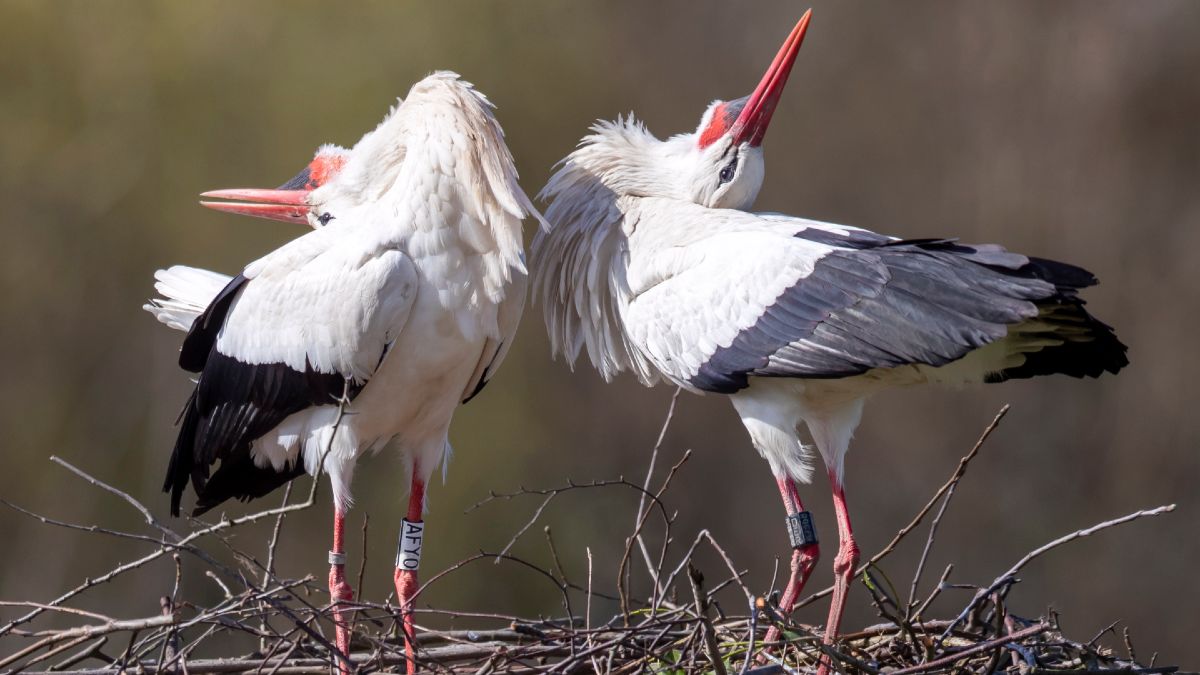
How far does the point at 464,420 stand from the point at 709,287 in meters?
5.41

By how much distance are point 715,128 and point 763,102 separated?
0.41ft

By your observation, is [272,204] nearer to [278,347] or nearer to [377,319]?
[278,347]

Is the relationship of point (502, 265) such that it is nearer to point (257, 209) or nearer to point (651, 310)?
point (651, 310)

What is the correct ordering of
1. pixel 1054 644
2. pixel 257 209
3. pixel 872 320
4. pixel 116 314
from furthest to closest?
pixel 116 314, pixel 257 209, pixel 872 320, pixel 1054 644

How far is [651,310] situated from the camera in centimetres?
341

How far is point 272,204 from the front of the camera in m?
3.79

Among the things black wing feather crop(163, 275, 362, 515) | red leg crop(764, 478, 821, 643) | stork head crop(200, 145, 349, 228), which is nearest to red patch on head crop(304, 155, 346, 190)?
stork head crop(200, 145, 349, 228)

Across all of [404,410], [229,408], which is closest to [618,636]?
[404,410]

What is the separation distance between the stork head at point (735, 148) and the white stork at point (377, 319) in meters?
0.52

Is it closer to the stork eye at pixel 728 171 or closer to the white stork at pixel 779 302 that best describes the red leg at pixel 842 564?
the white stork at pixel 779 302

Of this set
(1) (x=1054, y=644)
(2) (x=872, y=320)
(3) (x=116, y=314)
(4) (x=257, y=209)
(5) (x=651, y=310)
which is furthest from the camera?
(3) (x=116, y=314)

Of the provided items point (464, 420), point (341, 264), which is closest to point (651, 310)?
point (341, 264)

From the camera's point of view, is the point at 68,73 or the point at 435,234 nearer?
the point at 435,234

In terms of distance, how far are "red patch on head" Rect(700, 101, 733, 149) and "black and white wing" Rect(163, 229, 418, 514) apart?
839mm
